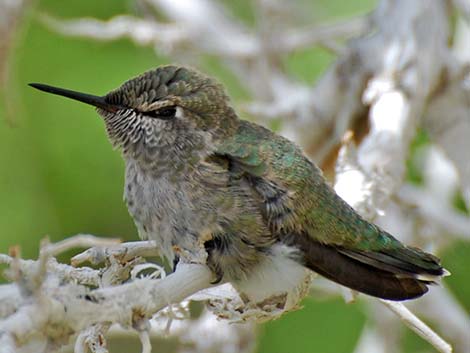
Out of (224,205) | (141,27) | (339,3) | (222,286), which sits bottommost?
(222,286)

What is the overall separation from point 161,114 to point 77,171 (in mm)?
2831

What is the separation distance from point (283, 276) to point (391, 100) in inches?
40.2

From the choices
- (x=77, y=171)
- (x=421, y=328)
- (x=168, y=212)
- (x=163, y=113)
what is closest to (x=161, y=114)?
(x=163, y=113)

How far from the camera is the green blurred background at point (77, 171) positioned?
19.0 feet

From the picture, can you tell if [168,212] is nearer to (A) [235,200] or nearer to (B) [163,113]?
(A) [235,200]

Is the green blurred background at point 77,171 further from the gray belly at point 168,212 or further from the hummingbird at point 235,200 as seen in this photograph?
the gray belly at point 168,212

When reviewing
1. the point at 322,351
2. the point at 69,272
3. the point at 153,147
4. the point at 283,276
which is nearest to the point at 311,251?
the point at 283,276

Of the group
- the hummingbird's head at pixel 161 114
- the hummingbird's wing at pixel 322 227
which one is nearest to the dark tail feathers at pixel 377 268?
the hummingbird's wing at pixel 322 227

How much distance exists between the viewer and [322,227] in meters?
3.05

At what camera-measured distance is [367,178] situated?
3182 millimetres

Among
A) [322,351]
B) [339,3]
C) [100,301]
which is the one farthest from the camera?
[339,3]

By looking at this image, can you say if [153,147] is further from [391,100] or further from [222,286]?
[391,100]

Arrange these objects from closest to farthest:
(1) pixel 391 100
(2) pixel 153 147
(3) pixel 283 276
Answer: (3) pixel 283 276
(2) pixel 153 147
(1) pixel 391 100

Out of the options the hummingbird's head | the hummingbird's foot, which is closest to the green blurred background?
the hummingbird's head
